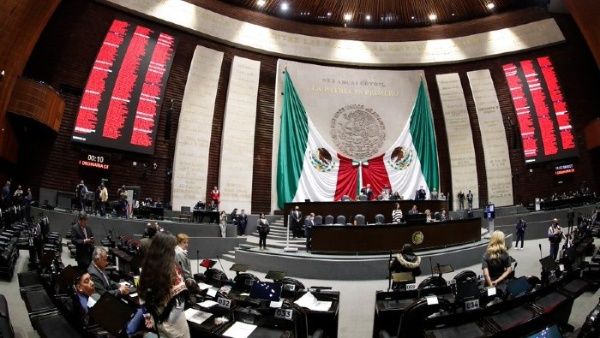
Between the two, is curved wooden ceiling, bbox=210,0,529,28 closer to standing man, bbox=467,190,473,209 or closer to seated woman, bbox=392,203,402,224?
standing man, bbox=467,190,473,209

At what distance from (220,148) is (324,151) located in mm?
4445

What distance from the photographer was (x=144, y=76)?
13.5 m

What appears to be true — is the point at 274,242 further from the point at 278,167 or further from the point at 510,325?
the point at 510,325

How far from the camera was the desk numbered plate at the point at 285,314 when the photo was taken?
2672mm

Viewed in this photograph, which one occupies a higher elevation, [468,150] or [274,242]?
[468,150]

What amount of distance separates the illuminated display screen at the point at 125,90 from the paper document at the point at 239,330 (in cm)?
1164

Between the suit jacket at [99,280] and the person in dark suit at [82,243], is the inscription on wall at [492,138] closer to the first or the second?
the person in dark suit at [82,243]

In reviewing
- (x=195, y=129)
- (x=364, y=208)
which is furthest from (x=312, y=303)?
(x=195, y=129)

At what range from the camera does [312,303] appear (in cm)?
331

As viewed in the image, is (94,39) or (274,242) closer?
(274,242)

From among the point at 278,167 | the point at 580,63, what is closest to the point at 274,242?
the point at 278,167

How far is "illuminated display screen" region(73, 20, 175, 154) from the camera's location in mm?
12359

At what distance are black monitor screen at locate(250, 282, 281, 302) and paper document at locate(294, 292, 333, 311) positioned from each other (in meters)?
0.23

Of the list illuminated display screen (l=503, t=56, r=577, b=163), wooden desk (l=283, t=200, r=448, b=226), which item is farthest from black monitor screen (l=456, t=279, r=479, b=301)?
illuminated display screen (l=503, t=56, r=577, b=163)
